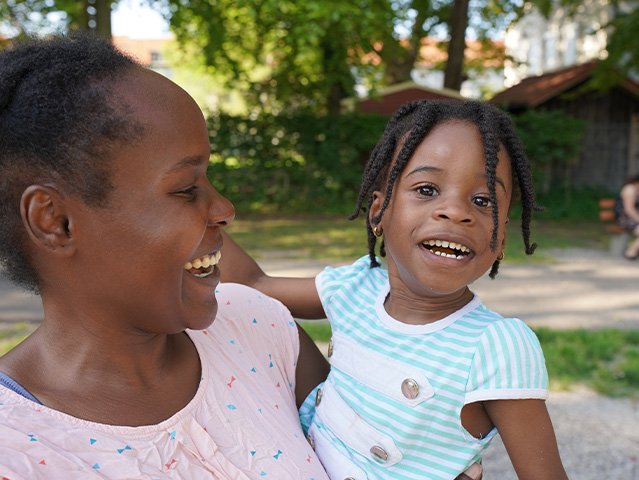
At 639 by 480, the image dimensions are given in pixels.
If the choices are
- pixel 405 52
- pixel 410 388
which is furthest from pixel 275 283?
pixel 405 52

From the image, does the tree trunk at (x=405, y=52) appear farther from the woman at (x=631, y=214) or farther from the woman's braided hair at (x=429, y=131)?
the woman's braided hair at (x=429, y=131)

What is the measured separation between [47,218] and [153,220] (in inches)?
7.0

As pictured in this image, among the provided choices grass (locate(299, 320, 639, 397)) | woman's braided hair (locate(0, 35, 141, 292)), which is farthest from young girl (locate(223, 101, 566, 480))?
grass (locate(299, 320, 639, 397))

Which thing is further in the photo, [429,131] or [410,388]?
[429,131]

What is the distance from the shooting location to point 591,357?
16.4ft

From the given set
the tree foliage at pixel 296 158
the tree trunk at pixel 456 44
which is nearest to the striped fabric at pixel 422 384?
the tree foliage at pixel 296 158

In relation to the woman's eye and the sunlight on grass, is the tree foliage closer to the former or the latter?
the sunlight on grass

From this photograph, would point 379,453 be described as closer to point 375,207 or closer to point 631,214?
point 375,207

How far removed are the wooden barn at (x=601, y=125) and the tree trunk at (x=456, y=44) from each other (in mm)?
1301

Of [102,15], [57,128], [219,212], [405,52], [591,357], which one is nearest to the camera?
[57,128]

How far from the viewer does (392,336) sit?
5.73 feet

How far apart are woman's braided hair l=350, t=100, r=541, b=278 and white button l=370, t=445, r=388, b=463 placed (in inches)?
21.2

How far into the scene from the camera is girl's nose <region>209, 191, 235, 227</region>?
1377 millimetres

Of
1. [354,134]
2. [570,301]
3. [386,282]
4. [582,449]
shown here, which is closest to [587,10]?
[354,134]
